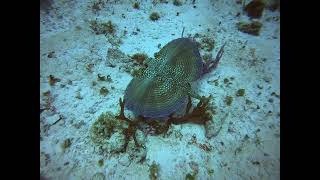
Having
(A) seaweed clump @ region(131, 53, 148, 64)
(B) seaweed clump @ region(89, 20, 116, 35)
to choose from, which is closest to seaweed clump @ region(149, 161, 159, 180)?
(A) seaweed clump @ region(131, 53, 148, 64)

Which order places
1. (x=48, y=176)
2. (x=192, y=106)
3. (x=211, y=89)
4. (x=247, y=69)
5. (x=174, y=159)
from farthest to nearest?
(x=247, y=69) → (x=211, y=89) → (x=192, y=106) → (x=174, y=159) → (x=48, y=176)

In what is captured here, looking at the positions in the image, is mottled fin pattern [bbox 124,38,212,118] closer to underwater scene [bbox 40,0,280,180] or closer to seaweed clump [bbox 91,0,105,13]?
underwater scene [bbox 40,0,280,180]

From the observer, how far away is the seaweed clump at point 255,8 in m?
6.66

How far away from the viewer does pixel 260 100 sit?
504 centimetres

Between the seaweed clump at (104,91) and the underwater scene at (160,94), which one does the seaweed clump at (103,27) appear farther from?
the seaweed clump at (104,91)

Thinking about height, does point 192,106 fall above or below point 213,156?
above

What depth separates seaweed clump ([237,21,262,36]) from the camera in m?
6.35

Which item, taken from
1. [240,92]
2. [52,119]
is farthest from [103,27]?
[240,92]

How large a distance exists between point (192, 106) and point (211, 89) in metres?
0.69

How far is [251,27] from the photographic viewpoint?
6379 mm

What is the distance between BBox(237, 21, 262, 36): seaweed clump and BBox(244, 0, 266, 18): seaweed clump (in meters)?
0.41

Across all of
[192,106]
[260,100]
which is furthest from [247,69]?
[192,106]
